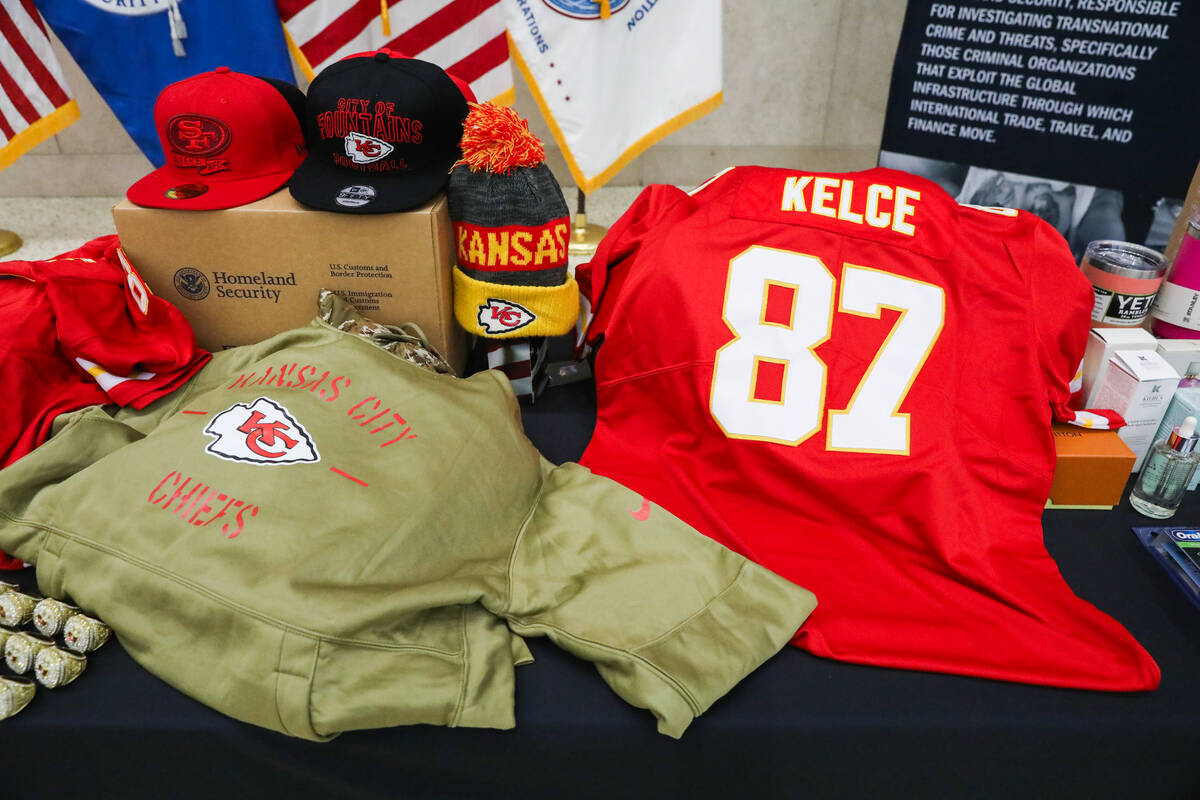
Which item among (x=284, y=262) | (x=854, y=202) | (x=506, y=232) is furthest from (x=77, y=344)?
(x=854, y=202)

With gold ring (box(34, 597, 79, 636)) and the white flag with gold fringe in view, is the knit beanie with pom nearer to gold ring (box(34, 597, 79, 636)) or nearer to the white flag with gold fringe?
gold ring (box(34, 597, 79, 636))

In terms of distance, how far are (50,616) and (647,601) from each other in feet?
2.48

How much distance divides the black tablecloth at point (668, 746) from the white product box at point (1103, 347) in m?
0.54

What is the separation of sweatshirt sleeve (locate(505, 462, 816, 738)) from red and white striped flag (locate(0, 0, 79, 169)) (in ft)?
7.39

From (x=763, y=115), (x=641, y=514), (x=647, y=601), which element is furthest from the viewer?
(x=763, y=115)

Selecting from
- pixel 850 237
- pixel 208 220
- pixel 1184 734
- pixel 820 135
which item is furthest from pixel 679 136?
pixel 1184 734

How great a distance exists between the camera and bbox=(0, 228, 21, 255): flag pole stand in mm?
2662

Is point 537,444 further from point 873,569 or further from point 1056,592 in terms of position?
point 1056,592

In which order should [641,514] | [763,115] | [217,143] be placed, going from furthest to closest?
[763,115], [217,143], [641,514]

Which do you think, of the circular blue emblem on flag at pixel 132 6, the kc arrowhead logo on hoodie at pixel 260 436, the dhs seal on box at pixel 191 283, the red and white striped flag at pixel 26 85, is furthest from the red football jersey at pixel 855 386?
the red and white striped flag at pixel 26 85

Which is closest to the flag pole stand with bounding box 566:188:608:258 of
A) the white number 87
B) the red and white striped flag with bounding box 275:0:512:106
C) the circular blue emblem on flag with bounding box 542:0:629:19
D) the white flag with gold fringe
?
the white flag with gold fringe

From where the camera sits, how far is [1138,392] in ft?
4.22

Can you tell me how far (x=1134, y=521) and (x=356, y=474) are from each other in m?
1.26

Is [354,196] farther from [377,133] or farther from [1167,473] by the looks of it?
[1167,473]
